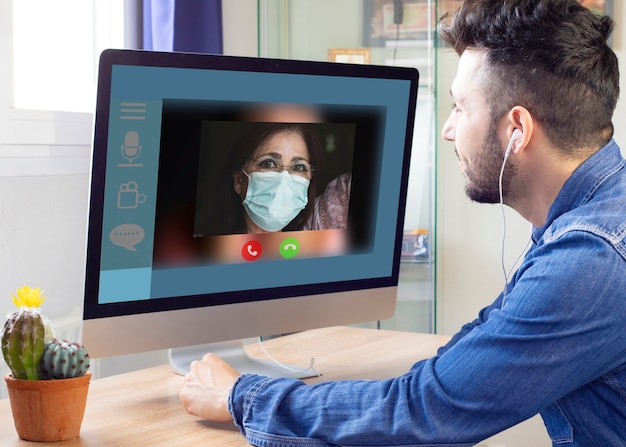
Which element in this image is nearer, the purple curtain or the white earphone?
the white earphone

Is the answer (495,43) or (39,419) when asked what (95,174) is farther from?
(495,43)

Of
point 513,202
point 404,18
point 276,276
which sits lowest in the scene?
point 276,276

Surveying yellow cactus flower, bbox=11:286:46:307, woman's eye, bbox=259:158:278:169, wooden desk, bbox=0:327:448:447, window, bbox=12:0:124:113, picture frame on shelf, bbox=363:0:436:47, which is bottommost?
wooden desk, bbox=0:327:448:447

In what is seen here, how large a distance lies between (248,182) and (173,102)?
18 cm

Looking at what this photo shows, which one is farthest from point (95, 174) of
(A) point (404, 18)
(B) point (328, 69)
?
(A) point (404, 18)

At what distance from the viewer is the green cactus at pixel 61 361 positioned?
1.11m

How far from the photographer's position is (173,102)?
51.3 inches

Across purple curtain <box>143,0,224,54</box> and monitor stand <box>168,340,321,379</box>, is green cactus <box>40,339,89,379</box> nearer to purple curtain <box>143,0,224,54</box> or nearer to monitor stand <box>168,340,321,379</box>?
monitor stand <box>168,340,321,379</box>

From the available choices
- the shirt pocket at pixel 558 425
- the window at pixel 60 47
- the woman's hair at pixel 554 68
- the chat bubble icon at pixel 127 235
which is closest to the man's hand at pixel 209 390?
the chat bubble icon at pixel 127 235

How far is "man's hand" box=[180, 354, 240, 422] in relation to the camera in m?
1.23

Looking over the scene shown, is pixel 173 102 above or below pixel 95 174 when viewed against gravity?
above

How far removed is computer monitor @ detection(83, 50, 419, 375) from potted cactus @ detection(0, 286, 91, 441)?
15cm

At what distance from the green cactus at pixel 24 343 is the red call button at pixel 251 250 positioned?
0.39 metres

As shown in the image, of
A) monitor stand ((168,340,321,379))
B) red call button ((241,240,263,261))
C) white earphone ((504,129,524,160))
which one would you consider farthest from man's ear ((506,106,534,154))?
monitor stand ((168,340,321,379))
